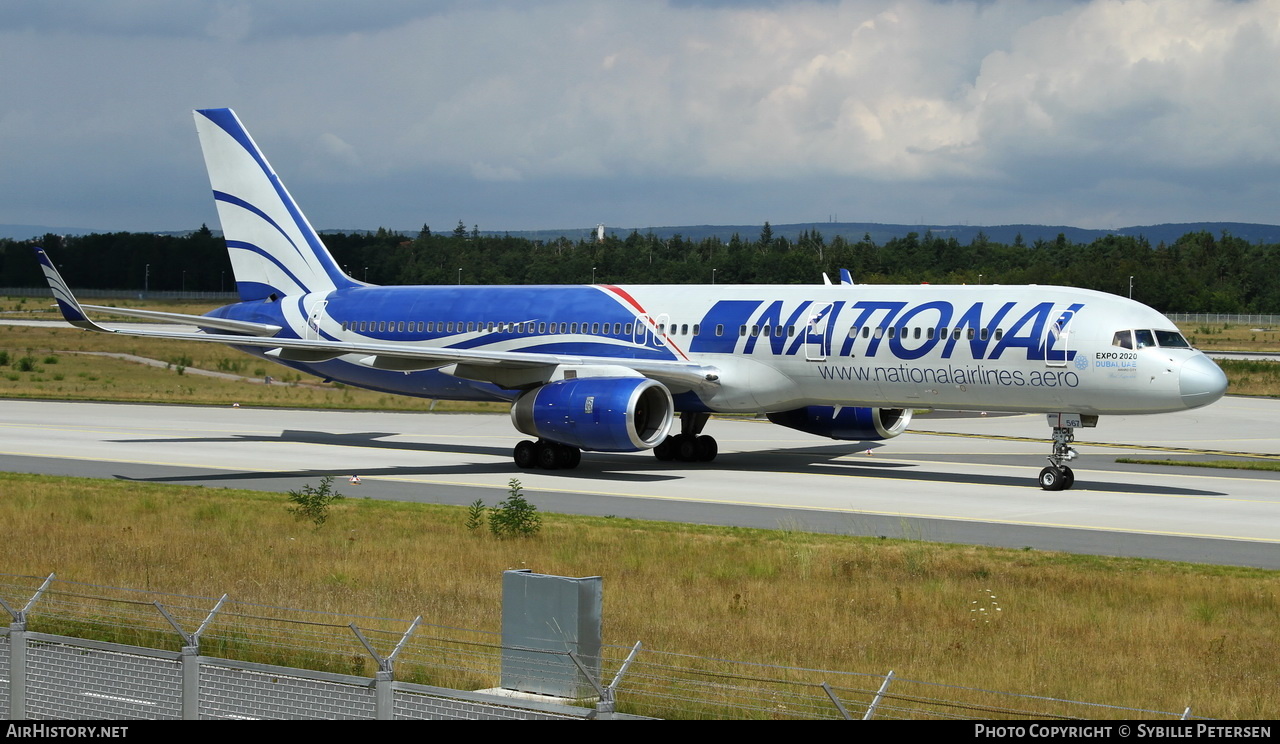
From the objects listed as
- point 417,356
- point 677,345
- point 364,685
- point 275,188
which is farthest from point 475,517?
point 275,188

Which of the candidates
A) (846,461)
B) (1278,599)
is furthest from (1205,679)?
(846,461)

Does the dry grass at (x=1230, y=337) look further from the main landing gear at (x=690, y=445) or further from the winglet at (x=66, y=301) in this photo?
the winglet at (x=66, y=301)

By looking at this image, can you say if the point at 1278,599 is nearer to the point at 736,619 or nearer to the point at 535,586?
the point at 736,619

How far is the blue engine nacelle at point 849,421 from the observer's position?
36312 millimetres

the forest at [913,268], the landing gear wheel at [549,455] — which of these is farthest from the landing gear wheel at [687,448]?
the forest at [913,268]

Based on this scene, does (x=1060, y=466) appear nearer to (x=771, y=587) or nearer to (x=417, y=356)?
(x=771, y=587)

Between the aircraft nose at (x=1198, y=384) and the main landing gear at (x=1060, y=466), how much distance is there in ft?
9.09

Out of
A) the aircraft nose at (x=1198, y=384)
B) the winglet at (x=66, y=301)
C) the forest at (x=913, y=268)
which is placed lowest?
the aircraft nose at (x=1198, y=384)

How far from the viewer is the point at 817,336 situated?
3284 cm

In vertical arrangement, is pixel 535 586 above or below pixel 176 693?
above

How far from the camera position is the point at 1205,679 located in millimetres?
13828

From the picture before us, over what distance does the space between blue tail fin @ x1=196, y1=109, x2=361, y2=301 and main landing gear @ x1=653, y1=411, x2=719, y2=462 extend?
1161cm

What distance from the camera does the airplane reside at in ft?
98.5

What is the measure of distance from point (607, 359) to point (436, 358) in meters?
4.38
